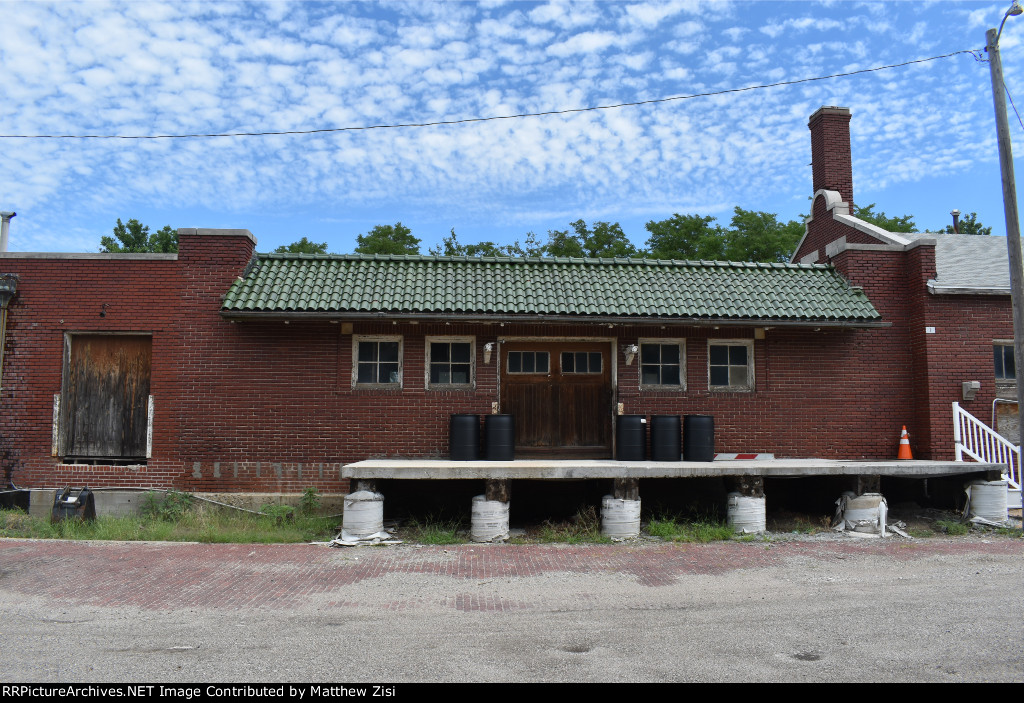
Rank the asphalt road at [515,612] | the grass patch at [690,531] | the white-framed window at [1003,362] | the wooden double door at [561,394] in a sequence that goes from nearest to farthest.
→ the asphalt road at [515,612] < the grass patch at [690,531] < the wooden double door at [561,394] < the white-framed window at [1003,362]

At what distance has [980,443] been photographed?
1175 cm

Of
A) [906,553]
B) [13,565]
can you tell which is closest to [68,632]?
[13,565]

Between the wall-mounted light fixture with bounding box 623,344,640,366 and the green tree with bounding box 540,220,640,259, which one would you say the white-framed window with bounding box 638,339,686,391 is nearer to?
the wall-mounted light fixture with bounding box 623,344,640,366

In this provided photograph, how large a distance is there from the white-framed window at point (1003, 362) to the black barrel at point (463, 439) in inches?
367

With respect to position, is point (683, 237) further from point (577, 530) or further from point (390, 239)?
point (577, 530)

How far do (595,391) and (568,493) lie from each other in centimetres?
181

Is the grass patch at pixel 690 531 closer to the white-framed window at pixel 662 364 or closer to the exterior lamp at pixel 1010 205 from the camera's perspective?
the white-framed window at pixel 662 364

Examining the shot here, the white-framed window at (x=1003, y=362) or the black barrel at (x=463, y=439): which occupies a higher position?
the white-framed window at (x=1003, y=362)

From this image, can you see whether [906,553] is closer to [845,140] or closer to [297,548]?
[297,548]

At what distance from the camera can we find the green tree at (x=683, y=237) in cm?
2721

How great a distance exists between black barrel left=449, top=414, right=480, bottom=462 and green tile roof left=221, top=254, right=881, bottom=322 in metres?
1.72

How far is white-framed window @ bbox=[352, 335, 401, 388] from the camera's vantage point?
11617 millimetres

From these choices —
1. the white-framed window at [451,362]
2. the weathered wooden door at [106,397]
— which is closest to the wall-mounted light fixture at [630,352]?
the white-framed window at [451,362]

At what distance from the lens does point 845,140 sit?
15.5 m
